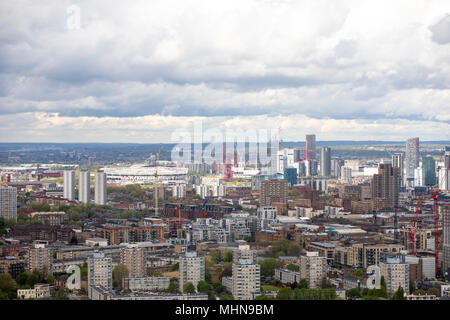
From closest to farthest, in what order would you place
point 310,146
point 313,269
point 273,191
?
point 313,269, point 310,146, point 273,191

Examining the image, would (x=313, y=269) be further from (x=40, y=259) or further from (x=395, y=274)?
(x=40, y=259)

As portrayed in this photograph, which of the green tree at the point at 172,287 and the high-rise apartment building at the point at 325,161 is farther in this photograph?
the high-rise apartment building at the point at 325,161

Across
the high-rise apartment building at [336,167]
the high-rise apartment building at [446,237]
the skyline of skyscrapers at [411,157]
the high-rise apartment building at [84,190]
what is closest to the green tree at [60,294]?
the high-rise apartment building at [446,237]

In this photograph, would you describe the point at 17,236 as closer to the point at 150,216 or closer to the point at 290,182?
the point at 150,216

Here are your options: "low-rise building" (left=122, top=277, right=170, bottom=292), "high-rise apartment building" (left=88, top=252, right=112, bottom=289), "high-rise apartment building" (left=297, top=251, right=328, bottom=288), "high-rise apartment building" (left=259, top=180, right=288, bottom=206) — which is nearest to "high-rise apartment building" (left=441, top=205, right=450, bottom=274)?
"high-rise apartment building" (left=297, top=251, right=328, bottom=288)

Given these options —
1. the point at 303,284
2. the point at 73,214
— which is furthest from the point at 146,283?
the point at 73,214

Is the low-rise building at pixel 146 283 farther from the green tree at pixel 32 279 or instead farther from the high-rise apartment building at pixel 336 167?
the high-rise apartment building at pixel 336 167
